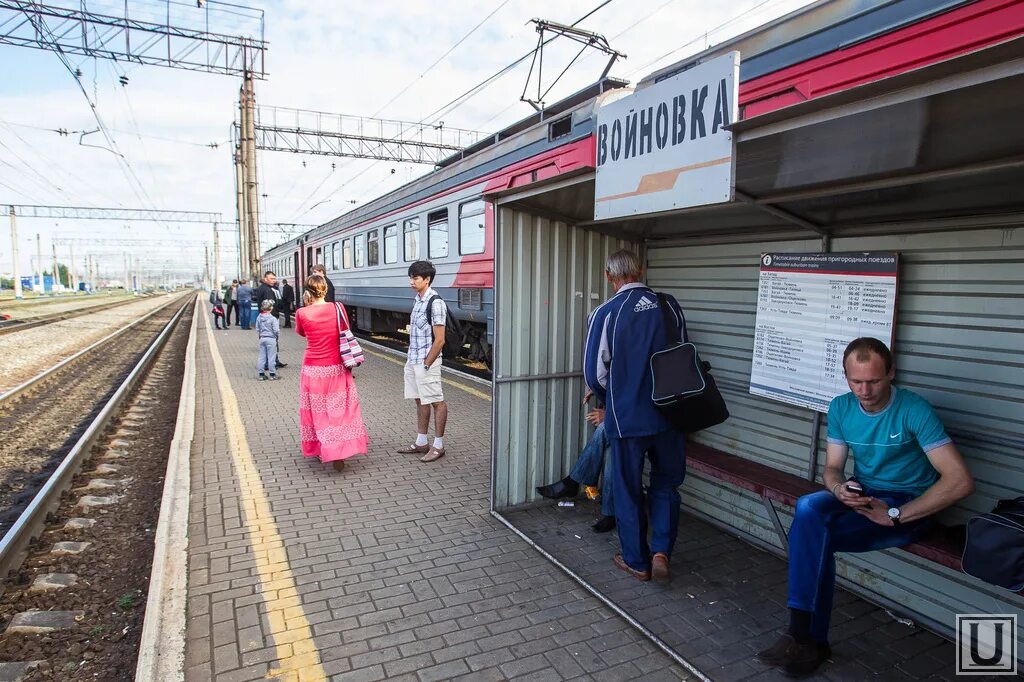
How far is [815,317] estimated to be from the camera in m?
3.63

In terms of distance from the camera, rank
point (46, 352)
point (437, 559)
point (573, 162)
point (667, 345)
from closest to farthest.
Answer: point (667, 345) → point (437, 559) → point (573, 162) → point (46, 352)

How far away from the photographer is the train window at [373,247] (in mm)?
13398

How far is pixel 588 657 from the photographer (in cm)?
281

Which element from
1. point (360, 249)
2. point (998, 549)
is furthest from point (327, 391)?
point (360, 249)

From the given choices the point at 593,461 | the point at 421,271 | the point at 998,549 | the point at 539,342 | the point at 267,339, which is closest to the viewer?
the point at 998,549

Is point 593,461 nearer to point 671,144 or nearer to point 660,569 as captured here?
point 660,569

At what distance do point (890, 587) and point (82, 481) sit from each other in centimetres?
644

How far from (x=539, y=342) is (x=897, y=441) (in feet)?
7.65

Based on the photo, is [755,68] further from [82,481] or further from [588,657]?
[82,481]

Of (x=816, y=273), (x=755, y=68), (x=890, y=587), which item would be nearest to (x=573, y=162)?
(x=755, y=68)

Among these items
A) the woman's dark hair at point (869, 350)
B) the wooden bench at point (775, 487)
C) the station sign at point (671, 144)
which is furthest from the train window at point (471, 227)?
the woman's dark hair at point (869, 350)

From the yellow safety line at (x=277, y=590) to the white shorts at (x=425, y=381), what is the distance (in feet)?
4.93

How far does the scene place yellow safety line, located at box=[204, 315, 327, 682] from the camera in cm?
271

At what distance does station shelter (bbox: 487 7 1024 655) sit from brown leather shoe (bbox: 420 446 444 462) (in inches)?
54.0
